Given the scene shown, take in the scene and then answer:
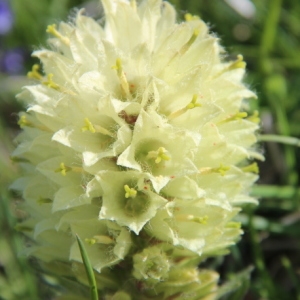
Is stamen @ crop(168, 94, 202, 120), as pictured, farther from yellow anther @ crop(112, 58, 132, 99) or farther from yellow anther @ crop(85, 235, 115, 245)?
yellow anther @ crop(85, 235, 115, 245)

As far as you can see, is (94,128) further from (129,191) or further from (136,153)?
(129,191)

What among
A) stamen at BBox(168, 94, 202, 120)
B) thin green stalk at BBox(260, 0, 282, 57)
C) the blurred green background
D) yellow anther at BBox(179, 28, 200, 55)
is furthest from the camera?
thin green stalk at BBox(260, 0, 282, 57)

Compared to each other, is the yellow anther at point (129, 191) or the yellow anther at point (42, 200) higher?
the yellow anther at point (129, 191)

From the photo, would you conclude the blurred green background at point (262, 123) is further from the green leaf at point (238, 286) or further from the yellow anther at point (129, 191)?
the yellow anther at point (129, 191)

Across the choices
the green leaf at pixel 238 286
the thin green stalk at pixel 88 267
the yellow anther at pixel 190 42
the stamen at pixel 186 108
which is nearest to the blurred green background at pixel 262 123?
the green leaf at pixel 238 286

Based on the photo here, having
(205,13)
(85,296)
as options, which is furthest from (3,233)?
(205,13)

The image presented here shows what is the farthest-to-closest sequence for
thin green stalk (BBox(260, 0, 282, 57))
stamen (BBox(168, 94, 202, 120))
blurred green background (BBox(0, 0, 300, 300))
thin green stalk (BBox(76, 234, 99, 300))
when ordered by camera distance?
thin green stalk (BBox(260, 0, 282, 57)), blurred green background (BBox(0, 0, 300, 300)), stamen (BBox(168, 94, 202, 120)), thin green stalk (BBox(76, 234, 99, 300))

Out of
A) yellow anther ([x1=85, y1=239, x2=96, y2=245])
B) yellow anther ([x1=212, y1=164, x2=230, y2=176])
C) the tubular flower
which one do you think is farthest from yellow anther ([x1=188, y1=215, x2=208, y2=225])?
yellow anther ([x1=85, y1=239, x2=96, y2=245])

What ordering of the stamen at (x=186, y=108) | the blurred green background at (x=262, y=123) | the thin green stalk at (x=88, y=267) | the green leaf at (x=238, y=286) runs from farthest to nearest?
1. the blurred green background at (x=262, y=123)
2. the green leaf at (x=238, y=286)
3. the stamen at (x=186, y=108)
4. the thin green stalk at (x=88, y=267)

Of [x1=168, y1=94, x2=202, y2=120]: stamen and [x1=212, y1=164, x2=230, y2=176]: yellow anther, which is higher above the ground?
[x1=168, y1=94, x2=202, y2=120]: stamen
